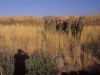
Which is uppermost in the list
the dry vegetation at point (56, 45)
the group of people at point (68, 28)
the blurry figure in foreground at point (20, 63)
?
the group of people at point (68, 28)

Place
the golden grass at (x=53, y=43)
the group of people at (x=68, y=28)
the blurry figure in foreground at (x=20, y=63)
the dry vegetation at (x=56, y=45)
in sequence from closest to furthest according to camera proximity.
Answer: the blurry figure in foreground at (x=20, y=63)
the dry vegetation at (x=56, y=45)
the golden grass at (x=53, y=43)
the group of people at (x=68, y=28)

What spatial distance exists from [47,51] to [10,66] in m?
2.60

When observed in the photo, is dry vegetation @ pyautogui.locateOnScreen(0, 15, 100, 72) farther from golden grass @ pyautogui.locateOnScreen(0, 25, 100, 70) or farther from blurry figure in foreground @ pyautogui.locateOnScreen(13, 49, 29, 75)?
blurry figure in foreground @ pyautogui.locateOnScreen(13, 49, 29, 75)

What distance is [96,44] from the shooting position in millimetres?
12852

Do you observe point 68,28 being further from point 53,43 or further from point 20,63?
point 20,63

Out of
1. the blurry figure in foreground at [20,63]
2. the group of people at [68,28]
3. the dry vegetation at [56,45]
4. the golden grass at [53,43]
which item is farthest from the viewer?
the group of people at [68,28]

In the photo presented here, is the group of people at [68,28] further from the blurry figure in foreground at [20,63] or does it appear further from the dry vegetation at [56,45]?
the blurry figure in foreground at [20,63]

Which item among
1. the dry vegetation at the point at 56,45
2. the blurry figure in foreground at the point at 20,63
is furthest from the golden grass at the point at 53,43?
the blurry figure in foreground at the point at 20,63

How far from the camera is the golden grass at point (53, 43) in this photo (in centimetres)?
1129

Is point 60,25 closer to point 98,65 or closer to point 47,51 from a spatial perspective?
point 47,51

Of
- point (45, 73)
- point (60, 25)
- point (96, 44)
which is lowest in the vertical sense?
point (45, 73)

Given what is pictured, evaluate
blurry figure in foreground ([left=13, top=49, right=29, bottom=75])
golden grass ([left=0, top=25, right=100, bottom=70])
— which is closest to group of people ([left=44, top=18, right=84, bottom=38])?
golden grass ([left=0, top=25, right=100, bottom=70])

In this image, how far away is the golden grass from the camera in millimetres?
11293

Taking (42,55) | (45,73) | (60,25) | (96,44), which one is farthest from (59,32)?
(45,73)
